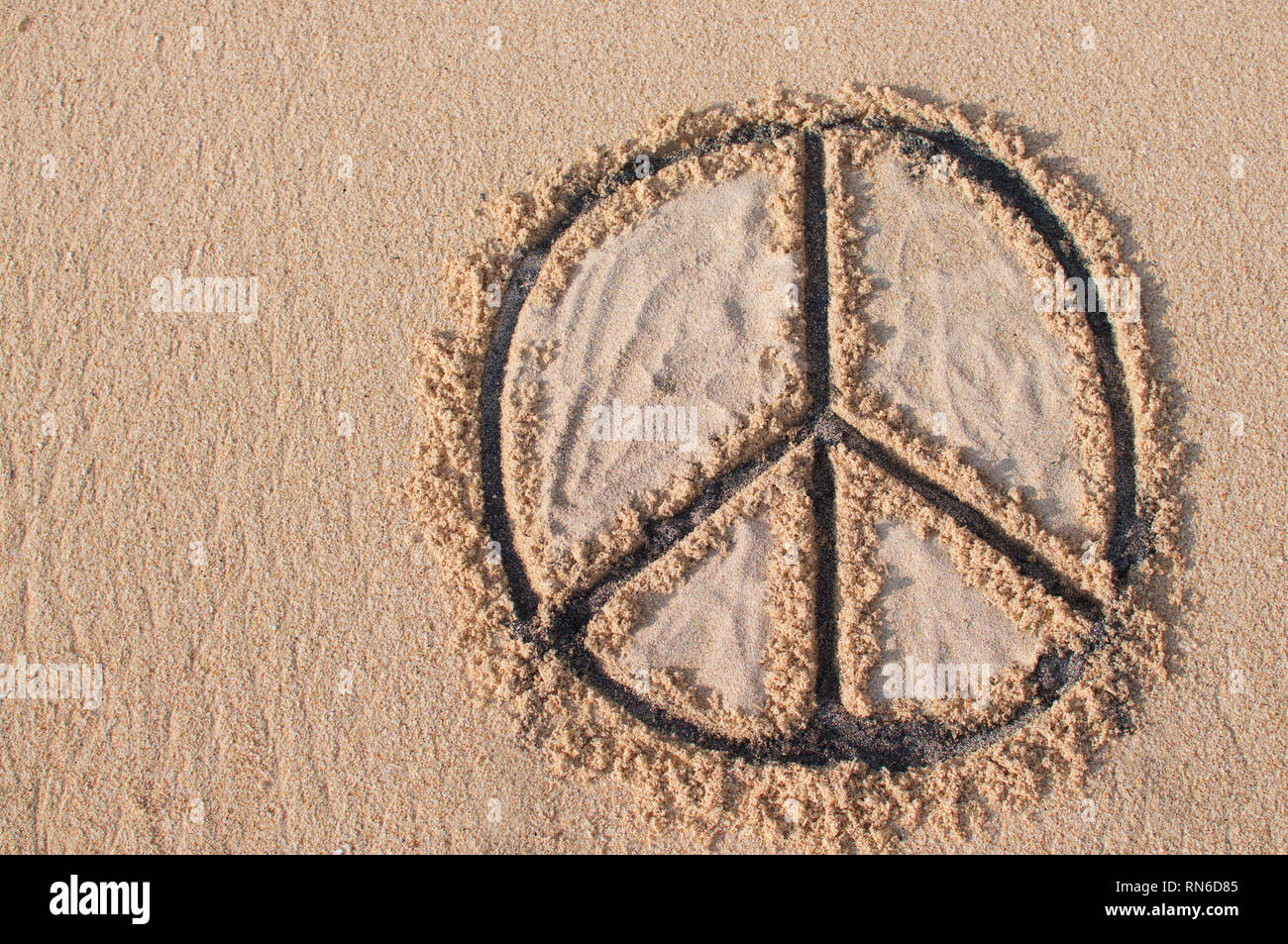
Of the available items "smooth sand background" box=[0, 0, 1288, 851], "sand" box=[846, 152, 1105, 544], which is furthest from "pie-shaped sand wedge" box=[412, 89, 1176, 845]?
"smooth sand background" box=[0, 0, 1288, 851]

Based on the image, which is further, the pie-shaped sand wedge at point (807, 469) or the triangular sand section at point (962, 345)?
the triangular sand section at point (962, 345)

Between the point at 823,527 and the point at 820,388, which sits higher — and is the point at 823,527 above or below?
below

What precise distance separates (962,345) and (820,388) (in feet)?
2.19

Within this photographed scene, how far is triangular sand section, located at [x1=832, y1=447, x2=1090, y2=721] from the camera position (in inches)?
140

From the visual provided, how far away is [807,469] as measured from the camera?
3727 millimetres

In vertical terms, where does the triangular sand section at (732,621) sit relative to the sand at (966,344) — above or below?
below

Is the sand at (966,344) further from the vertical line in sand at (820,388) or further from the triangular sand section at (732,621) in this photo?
the triangular sand section at (732,621)

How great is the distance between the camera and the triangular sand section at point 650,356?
12.2 ft

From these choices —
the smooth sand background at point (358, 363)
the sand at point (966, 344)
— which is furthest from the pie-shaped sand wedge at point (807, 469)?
the smooth sand background at point (358, 363)

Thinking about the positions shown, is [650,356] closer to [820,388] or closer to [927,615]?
[820,388]

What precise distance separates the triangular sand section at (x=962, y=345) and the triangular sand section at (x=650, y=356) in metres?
0.31

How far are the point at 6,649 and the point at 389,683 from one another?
174cm

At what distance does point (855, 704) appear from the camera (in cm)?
357

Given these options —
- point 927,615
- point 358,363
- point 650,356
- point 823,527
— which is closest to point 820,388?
point 823,527
